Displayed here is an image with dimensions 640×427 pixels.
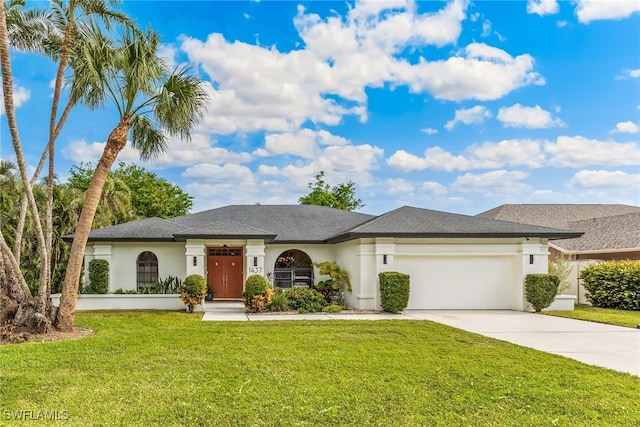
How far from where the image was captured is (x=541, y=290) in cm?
1583

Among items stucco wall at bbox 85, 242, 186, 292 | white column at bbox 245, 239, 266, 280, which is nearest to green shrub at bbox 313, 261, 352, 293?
white column at bbox 245, 239, 266, 280

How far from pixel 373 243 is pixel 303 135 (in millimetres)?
12346

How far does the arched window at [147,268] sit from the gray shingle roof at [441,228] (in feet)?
25.2

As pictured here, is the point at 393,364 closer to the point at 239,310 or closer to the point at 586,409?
the point at 586,409

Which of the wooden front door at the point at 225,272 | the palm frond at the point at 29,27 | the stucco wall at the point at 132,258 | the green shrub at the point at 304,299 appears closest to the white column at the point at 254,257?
the green shrub at the point at 304,299

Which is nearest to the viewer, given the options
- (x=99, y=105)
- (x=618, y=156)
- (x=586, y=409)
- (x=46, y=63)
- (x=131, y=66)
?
(x=586, y=409)

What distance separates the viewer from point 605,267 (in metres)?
18.2

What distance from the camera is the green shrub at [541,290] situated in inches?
624

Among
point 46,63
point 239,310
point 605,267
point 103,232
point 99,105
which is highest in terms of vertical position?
point 46,63

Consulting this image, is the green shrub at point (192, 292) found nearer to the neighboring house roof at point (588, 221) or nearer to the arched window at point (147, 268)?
the arched window at point (147, 268)

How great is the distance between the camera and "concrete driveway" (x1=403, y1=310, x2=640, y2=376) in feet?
28.5

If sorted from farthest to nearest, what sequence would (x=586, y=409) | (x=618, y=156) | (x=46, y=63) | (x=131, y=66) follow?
1. (x=618, y=156)
2. (x=46, y=63)
3. (x=131, y=66)
4. (x=586, y=409)

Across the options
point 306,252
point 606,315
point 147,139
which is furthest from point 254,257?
point 606,315

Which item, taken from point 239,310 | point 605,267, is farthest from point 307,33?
point 605,267
